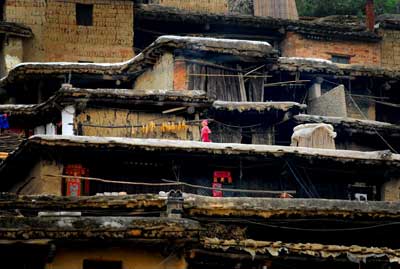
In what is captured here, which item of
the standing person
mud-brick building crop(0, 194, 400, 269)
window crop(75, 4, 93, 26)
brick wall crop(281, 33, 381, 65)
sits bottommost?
mud-brick building crop(0, 194, 400, 269)

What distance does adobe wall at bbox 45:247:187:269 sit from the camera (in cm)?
2408

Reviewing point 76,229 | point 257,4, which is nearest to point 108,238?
point 76,229

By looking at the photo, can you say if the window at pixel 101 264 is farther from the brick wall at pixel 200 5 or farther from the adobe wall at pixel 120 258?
the brick wall at pixel 200 5

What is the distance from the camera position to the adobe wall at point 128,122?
33125 millimetres

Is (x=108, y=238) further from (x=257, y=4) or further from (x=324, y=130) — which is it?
(x=257, y=4)

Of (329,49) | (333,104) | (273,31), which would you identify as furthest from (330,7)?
(333,104)

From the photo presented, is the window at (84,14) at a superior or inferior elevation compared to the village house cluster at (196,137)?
superior

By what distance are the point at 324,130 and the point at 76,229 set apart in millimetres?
12683

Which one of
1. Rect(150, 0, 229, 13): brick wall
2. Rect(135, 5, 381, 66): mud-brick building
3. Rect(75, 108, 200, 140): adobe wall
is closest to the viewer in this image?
Rect(75, 108, 200, 140): adobe wall

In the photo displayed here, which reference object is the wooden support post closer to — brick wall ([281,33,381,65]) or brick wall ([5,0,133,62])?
brick wall ([5,0,133,62])

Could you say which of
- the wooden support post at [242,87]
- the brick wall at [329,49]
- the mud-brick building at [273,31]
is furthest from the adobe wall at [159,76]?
the brick wall at [329,49]

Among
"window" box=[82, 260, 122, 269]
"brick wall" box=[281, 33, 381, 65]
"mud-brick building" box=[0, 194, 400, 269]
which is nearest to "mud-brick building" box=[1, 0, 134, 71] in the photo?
"brick wall" box=[281, 33, 381, 65]

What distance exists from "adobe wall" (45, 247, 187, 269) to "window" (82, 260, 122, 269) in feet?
0.26

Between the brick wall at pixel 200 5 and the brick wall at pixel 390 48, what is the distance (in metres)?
5.77
